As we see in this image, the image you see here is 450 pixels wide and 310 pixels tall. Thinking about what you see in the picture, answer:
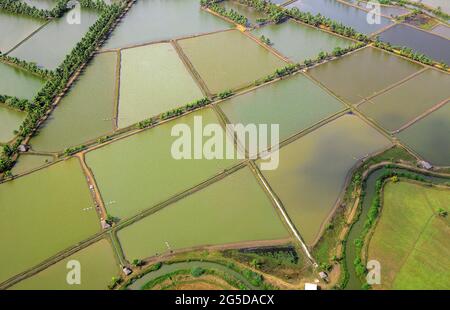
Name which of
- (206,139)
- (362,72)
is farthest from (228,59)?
(362,72)

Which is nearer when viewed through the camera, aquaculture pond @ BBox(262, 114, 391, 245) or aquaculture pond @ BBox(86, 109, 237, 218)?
aquaculture pond @ BBox(262, 114, 391, 245)

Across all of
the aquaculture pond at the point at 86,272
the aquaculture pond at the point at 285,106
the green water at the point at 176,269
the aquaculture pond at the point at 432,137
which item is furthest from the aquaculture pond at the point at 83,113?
the aquaculture pond at the point at 432,137

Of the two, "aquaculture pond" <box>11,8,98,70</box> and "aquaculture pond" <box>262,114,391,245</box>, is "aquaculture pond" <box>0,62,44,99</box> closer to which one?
"aquaculture pond" <box>11,8,98,70</box>

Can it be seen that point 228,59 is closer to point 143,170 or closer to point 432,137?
point 143,170

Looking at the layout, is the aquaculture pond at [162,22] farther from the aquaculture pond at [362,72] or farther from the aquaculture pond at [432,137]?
the aquaculture pond at [432,137]

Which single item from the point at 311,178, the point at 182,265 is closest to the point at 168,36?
the point at 311,178

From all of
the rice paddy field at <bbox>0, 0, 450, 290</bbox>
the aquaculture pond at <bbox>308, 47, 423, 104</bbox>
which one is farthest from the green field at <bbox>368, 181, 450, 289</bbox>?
the aquaculture pond at <bbox>308, 47, 423, 104</bbox>
